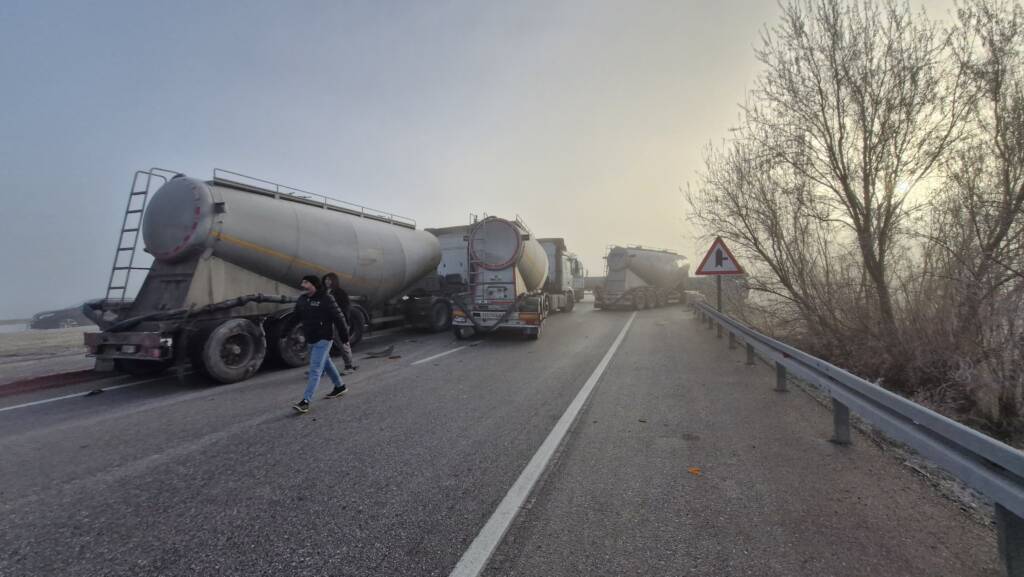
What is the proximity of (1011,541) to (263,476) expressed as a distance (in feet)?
15.2

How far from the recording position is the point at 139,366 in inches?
304

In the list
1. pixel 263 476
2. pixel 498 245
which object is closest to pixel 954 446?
pixel 263 476

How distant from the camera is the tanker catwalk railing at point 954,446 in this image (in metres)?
2.00

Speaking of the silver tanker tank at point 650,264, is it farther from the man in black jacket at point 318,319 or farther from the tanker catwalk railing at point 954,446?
the tanker catwalk railing at point 954,446

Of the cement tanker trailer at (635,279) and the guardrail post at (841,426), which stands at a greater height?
the cement tanker trailer at (635,279)

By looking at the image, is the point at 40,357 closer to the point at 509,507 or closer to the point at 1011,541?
the point at 509,507

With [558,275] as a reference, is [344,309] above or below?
below

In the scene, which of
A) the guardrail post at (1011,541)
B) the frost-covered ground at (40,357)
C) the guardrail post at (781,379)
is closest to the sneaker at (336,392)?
the frost-covered ground at (40,357)

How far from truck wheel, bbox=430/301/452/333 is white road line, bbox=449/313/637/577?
8.44m

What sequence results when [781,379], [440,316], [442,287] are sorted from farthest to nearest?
[442,287] → [440,316] → [781,379]

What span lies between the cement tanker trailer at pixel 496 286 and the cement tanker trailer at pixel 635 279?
11052 millimetres

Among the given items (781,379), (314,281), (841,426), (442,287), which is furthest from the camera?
(442,287)

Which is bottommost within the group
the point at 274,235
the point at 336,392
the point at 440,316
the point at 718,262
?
the point at 336,392

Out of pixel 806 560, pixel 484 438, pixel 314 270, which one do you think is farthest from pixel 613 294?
pixel 806 560
